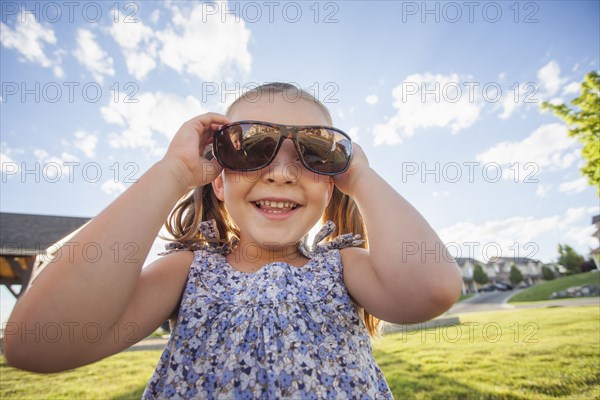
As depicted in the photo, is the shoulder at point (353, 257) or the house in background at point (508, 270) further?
the house in background at point (508, 270)

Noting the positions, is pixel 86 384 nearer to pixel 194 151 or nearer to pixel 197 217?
pixel 197 217

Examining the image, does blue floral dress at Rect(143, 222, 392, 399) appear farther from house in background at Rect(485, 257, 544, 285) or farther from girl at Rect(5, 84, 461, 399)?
house in background at Rect(485, 257, 544, 285)

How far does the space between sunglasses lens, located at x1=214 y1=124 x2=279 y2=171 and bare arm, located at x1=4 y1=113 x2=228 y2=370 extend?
1.46 ft

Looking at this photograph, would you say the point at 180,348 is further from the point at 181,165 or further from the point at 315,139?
the point at 315,139

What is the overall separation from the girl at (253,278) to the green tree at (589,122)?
11727mm

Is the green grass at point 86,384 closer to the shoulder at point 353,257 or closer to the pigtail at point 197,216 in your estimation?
the pigtail at point 197,216

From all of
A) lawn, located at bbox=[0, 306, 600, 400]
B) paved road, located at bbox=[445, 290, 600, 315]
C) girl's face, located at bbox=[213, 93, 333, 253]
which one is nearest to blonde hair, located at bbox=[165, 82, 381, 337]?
girl's face, located at bbox=[213, 93, 333, 253]

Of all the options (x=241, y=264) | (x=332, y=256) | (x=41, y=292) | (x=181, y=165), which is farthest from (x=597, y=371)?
(x=41, y=292)

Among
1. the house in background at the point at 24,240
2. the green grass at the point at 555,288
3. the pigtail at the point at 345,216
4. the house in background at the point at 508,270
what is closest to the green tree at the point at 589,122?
the pigtail at the point at 345,216

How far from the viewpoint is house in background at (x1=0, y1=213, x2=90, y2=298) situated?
13797 millimetres

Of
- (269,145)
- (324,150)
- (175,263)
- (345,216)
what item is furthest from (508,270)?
(175,263)

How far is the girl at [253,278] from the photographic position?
1269mm

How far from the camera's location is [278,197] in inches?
73.5

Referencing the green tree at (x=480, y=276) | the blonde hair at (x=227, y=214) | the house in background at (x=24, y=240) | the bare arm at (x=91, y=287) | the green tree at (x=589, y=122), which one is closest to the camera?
the bare arm at (x=91, y=287)
